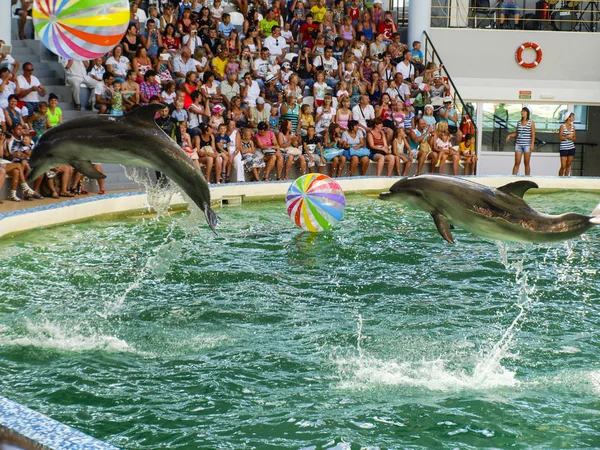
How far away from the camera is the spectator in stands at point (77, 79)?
14617mm

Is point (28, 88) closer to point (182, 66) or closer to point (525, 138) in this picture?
point (182, 66)

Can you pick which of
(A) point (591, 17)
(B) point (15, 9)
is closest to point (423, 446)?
(B) point (15, 9)

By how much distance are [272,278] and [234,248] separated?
156 centimetres

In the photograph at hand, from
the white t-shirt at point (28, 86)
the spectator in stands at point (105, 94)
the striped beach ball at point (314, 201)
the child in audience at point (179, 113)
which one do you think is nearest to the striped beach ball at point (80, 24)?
the striped beach ball at point (314, 201)

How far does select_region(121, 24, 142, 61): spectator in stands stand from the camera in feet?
50.7

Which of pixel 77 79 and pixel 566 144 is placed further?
pixel 566 144

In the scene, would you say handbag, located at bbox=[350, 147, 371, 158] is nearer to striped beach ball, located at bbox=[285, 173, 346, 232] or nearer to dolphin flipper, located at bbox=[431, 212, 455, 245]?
striped beach ball, located at bbox=[285, 173, 346, 232]

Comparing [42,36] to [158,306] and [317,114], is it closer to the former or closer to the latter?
[158,306]

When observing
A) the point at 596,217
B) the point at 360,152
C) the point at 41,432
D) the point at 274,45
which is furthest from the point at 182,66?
the point at 41,432

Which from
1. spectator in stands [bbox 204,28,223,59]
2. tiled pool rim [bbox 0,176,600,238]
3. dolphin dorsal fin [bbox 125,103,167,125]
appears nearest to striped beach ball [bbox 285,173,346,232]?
tiled pool rim [bbox 0,176,600,238]

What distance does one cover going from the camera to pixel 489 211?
5.00 meters

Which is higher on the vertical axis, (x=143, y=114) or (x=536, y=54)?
(x=536, y=54)

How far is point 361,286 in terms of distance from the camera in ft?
26.8

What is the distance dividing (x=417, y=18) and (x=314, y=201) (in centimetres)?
1152
